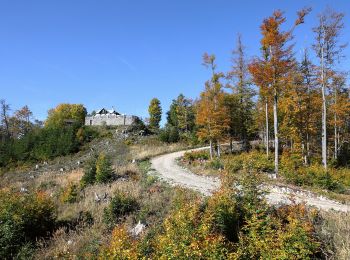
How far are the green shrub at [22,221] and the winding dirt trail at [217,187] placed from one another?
5738 millimetres

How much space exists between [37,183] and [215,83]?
15973mm

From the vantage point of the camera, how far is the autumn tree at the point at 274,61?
20281 millimetres

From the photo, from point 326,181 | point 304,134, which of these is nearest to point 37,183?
point 326,181

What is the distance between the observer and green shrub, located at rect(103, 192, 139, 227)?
432 inches

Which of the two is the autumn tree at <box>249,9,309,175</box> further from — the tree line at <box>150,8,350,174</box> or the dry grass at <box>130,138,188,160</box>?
the dry grass at <box>130,138,188,160</box>

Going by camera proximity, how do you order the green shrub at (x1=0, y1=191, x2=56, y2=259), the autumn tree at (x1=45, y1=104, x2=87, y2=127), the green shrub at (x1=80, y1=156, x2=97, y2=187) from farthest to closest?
the autumn tree at (x1=45, y1=104, x2=87, y2=127) → the green shrub at (x1=80, y1=156, x2=97, y2=187) → the green shrub at (x1=0, y1=191, x2=56, y2=259)

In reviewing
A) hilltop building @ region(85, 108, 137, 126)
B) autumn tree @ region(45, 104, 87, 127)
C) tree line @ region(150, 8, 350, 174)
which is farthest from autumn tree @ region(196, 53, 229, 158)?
autumn tree @ region(45, 104, 87, 127)

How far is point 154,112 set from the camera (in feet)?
212

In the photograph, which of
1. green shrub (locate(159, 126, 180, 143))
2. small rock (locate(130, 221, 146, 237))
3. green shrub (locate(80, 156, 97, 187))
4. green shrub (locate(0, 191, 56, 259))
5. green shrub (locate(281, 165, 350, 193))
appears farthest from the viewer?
green shrub (locate(159, 126, 180, 143))

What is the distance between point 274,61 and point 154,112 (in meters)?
45.2

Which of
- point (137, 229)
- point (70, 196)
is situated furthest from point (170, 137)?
point (137, 229)

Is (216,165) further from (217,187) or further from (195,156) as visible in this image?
(217,187)

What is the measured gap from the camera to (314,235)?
759cm

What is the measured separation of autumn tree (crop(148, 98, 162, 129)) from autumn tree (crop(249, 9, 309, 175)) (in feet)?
145
